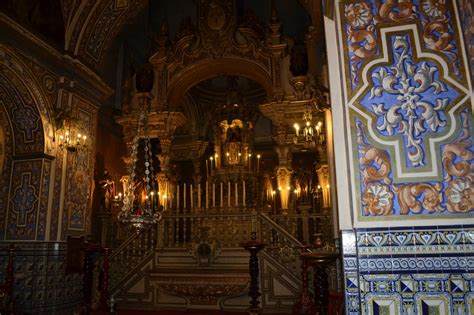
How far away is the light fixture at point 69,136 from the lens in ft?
28.3

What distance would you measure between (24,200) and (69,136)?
1595 mm

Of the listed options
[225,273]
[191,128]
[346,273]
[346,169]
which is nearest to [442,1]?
[346,169]

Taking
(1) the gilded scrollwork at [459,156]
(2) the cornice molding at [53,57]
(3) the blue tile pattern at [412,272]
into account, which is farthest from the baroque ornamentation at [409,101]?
(2) the cornice molding at [53,57]

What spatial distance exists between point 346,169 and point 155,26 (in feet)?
43.4

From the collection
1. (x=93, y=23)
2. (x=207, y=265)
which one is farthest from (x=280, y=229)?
(x=93, y=23)

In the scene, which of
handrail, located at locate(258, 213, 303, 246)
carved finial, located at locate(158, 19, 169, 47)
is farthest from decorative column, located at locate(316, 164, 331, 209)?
carved finial, located at locate(158, 19, 169, 47)

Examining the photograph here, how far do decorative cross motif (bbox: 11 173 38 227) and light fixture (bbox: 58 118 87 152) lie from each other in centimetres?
94

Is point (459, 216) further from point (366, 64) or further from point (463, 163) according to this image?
point (366, 64)

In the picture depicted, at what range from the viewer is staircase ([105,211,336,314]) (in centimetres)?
816

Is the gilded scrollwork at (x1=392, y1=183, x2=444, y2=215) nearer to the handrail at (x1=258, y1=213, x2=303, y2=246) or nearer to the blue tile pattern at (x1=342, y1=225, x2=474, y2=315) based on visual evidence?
the blue tile pattern at (x1=342, y1=225, x2=474, y2=315)

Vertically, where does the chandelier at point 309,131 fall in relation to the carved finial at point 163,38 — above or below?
below

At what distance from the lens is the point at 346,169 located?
3326 millimetres

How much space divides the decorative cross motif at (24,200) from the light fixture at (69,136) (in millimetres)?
942

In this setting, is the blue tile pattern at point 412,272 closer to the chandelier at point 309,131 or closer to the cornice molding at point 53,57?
the chandelier at point 309,131
